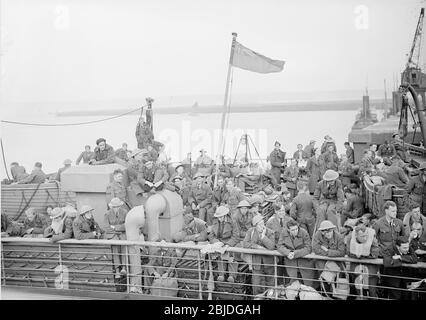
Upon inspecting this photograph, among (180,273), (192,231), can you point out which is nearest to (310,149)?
(192,231)

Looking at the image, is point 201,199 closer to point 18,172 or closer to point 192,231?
point 192,231

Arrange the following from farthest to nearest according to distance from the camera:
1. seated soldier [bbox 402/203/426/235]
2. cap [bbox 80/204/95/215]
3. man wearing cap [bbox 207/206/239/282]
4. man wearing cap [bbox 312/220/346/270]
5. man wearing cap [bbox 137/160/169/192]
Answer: man wearing cap [bbox 137/160/169/192]
cap [bbox 80/204/95/215]
man wearing cap [bbox 207/206/239/282]
seated soldier [bbox 402/203/426/235]
man wearing cap [bbox 312/220/346/270]

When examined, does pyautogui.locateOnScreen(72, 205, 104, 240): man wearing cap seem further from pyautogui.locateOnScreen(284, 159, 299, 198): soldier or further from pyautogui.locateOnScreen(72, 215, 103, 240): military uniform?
pyautogui.locateOnScreen(284, 159, 299, 198): soldier

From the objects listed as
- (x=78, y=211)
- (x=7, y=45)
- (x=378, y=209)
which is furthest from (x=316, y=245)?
(x=7, y=45)

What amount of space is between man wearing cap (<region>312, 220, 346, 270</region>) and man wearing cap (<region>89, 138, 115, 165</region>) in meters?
1.77

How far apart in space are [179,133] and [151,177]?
434 millimetres

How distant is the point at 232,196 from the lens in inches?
137

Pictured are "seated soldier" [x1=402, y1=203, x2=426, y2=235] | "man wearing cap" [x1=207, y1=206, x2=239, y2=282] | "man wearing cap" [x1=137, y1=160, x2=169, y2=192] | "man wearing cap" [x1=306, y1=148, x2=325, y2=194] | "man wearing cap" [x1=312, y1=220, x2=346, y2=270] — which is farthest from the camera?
"man wearing cap" [x1=306, y1=148, x2=325, y2=194]

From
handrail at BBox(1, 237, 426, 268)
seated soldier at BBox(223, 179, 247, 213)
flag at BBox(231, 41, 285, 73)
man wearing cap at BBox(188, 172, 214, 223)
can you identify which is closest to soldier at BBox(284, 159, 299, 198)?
seated soldier at BBox(223, 179, 247, 213)

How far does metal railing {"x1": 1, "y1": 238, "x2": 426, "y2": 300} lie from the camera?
2855mm

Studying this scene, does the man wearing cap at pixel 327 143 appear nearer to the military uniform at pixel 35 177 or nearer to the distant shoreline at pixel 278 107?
the distant shoreline at pixel 278 107

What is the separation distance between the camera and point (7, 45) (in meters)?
3.66

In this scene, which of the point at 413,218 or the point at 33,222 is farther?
the point at 33,222

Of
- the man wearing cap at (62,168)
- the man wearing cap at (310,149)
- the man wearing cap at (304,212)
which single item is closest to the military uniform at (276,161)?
the man wearing cap at (310,149)
